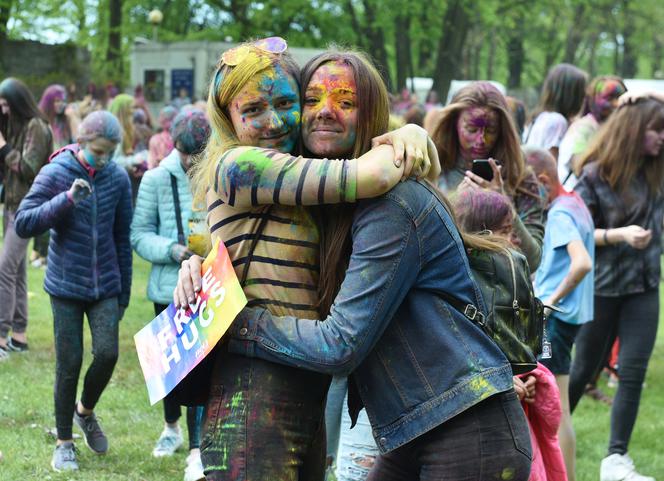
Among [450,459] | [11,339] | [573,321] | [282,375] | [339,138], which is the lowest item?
[11,339]

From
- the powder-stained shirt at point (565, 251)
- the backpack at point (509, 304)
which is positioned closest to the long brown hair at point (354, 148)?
the backpack at point (509, 304)

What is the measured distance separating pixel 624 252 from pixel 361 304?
3.83 metres

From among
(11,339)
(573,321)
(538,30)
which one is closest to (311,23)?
(538,30)

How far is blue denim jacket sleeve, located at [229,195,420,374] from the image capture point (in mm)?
2426

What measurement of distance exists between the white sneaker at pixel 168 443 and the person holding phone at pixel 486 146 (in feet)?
8.03

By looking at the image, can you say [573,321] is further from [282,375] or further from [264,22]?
[264,22]

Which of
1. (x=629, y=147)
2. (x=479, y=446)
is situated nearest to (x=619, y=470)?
(x=629, y=147)

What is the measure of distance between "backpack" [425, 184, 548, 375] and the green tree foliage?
72.0ft

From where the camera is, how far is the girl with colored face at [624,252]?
18.8 feet

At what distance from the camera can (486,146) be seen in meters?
4.79

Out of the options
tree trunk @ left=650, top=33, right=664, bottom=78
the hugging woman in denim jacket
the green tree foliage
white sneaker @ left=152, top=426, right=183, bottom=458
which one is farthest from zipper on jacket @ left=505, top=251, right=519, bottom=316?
tree trunk @ left=650, top=33, right=664, bottom=78

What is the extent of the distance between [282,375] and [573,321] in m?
3.08

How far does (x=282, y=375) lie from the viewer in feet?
8.27

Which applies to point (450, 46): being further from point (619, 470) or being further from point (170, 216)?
point (170, 216)
